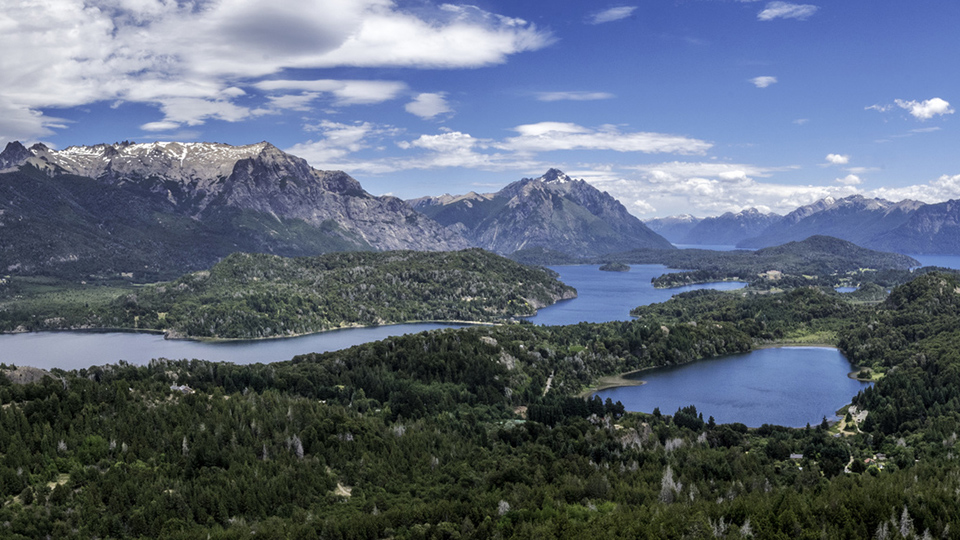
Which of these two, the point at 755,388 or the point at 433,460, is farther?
the point at 755,388

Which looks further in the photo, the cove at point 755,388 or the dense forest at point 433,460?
the cove at point 755,388

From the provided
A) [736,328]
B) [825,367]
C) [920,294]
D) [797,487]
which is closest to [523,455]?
[797,487]

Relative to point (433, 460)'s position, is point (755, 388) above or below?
above

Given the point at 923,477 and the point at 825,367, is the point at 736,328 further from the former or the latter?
the point at 923,477

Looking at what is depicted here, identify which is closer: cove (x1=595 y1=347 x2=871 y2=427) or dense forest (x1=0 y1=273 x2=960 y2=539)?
dense forest (x1=0 y1=273 x2=960 y2=539)
